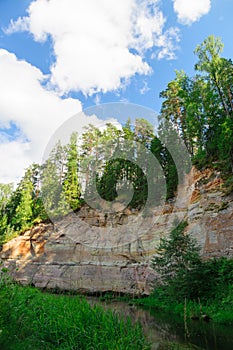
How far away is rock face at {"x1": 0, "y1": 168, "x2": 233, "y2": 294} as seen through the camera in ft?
57.5

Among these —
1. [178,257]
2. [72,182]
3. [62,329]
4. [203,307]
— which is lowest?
[203,307]

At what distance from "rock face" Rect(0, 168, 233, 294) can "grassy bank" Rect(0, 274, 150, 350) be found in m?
9.30

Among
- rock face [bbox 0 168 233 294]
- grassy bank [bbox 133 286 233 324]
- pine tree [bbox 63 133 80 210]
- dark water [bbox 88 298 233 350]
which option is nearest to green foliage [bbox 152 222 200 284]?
grassy bank [bbox 133 286 233 324]

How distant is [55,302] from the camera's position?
22.3 feet

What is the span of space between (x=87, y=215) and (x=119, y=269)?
8798mm

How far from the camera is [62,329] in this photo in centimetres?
530

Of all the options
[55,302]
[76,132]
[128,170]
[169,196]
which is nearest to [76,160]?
[128,170]

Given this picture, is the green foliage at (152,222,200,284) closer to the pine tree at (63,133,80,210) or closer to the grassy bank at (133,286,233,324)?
the grassy bank at (133,286,233,324)

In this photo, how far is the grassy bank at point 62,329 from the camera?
4.54 meters

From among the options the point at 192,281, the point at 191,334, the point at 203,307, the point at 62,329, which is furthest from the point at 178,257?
the point at 62,329

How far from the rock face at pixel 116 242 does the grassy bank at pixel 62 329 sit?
9297 millimetres

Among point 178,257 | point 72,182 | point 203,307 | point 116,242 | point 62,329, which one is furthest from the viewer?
point 72,182

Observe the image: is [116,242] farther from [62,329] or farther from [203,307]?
[62,329]

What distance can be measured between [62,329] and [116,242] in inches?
777
